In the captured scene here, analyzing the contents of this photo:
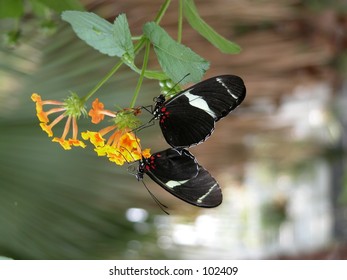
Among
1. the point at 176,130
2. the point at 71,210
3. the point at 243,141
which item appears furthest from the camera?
the point at 243,141

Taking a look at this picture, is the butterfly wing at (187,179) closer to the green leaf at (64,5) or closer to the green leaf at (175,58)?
the green leaf at (175,58)

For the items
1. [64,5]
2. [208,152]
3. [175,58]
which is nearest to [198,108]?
[175,58]

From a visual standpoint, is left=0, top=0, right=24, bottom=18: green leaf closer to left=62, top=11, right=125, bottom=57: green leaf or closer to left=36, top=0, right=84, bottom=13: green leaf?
left=36, top=0, right=84, bottom=13: green leaf

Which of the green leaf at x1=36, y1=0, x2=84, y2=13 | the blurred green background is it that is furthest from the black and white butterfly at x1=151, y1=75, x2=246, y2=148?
the blurred green background

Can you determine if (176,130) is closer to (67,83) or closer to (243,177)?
(67,83)

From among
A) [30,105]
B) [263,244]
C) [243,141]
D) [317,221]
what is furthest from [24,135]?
[317,221]
